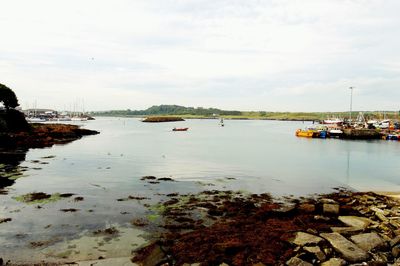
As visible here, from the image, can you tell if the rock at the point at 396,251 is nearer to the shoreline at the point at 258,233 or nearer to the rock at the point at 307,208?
the shoreline at the point at 258,233

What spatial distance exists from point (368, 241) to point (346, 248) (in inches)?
62.7

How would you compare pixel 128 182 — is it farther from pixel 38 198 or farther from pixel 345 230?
pixel 345 230

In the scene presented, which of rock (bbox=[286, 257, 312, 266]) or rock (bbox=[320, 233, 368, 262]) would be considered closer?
rock (bbox=[286, 257, 312, 266])

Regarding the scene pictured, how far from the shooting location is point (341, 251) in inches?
483

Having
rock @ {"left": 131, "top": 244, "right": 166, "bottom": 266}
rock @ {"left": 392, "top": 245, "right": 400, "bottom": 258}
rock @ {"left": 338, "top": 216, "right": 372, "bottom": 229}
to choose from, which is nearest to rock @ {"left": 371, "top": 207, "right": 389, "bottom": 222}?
rock @ {"left": 338, "top": 216, "right": 372, "bottom": 229}

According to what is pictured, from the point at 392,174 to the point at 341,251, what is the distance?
111 feet

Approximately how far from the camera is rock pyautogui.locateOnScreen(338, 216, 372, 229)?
51.1 feet

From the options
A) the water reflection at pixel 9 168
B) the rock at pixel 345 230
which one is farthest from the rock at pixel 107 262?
the water reflection at pixel 9 168

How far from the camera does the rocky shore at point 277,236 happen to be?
12297 mm

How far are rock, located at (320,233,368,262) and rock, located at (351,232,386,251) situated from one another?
1.58 ft

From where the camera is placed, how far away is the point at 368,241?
13.3 m

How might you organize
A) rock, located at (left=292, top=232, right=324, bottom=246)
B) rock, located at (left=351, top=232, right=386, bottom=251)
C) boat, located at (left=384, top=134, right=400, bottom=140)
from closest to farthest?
rock, located at (left=351, top=232, right=386, bottom=251) < rock, located at (left=292, top=232, right=324, bottom=246) < boat, located at (left=384, top=134, right=400, bottom=140)

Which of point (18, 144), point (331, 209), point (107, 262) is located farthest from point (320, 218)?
point (18, 144)

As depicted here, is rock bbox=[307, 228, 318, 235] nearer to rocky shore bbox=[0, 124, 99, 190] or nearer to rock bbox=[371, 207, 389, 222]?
rock bbox=[371, 207, 389, 222]
